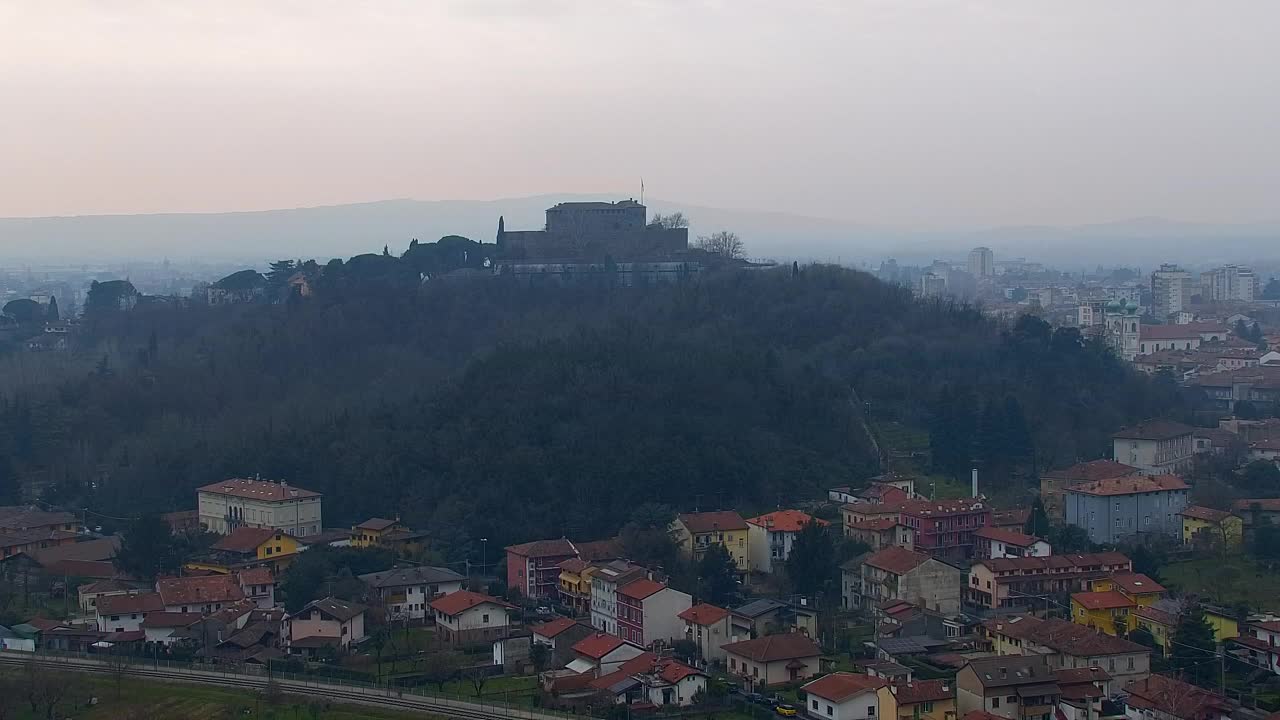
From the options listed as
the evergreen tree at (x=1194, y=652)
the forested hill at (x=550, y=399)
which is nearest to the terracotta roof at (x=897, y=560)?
the evergreen tree at (x=1194, y=652)

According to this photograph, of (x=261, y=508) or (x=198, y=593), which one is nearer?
(x=198, y=593)

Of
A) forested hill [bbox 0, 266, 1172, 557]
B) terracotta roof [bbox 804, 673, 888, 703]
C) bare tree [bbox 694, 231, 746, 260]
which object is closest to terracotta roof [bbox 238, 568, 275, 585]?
forested hill [bbox 0, 266, 1172, 557]

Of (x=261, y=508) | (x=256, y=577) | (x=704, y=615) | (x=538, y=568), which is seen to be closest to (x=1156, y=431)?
(x=538, y=568)

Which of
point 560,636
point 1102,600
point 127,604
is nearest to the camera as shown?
point 560,636

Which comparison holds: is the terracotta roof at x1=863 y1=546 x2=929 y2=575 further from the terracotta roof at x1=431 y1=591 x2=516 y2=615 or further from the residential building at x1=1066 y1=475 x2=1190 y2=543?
the terracotta roof at x1=431 y1=591 x2=516 y2=615

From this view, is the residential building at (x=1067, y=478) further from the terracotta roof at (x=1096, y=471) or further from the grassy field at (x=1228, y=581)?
the grassy field at (x=1228, y=581)

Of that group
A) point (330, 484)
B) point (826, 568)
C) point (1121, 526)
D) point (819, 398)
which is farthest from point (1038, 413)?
point (330, 484)

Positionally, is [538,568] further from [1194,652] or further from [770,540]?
[1194,652]

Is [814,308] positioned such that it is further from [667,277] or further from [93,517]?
[93,517]
